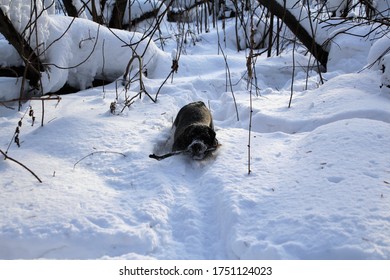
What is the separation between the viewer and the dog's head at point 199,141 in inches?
86.4

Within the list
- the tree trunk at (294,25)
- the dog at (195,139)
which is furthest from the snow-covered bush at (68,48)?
the tree trunk at (294,25)

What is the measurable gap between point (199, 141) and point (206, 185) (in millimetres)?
382

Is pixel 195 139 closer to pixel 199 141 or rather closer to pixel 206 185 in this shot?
pixel 199 141

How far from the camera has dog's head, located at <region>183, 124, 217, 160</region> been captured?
86.4 inches

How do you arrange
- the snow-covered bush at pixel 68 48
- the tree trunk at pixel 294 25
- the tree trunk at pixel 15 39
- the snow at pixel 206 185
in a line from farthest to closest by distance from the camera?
1. the tree trunk at pixel 294 25
2. the snow-covered bush at pixel 68 48
3. the tree trunk at pixel 15 39
4. the snow at pixel 206 185

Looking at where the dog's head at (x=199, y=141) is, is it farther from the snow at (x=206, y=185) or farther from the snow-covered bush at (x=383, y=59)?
the snow-covered bush at (x=383, y=59)

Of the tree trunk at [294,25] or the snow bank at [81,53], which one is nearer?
the snow bank at [81,53]

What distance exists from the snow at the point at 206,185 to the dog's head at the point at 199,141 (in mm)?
66

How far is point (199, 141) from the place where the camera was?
222 cm

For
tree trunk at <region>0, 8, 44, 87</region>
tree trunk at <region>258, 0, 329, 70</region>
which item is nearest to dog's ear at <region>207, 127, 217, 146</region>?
tree trunk at <region>0, 8, 44, 87</region>

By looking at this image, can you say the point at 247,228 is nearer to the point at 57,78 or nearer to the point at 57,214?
the point at 57,214
